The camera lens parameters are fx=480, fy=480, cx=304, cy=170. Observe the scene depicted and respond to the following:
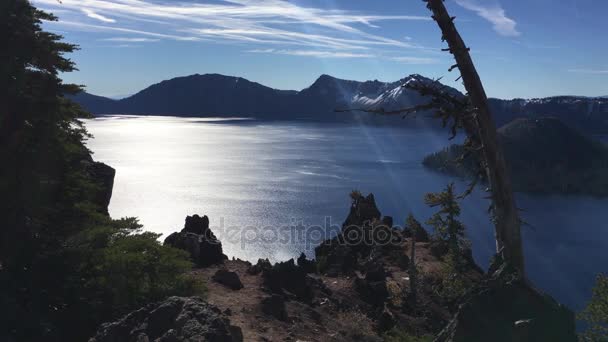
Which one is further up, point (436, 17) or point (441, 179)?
point (436, 17)

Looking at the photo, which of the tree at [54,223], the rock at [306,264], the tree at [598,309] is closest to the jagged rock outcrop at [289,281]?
the tree at [54,223]

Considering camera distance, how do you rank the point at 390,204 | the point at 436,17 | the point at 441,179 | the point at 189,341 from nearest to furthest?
1. the point at 436,17
2. the point at 189,341
3. the point at 390,204
4. the point at 441,179

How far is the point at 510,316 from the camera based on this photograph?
6.66 metres

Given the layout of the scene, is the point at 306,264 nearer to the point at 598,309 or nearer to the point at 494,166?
the point at 598,309

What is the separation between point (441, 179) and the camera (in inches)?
6107

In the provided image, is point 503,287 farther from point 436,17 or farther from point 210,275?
point 210,275

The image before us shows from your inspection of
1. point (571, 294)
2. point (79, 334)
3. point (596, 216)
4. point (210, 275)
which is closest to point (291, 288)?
point (210, 275)

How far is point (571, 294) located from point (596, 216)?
64431 mm

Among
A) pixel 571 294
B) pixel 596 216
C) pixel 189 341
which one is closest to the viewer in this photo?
pixel 189 341

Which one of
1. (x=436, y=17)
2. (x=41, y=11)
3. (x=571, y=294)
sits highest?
(x=41, y=11)

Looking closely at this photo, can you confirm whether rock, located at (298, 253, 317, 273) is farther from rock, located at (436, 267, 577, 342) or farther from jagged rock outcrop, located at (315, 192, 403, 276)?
rock, located at (436, 267, 577, 342)

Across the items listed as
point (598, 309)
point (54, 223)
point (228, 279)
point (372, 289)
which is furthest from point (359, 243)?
point (598, 309)

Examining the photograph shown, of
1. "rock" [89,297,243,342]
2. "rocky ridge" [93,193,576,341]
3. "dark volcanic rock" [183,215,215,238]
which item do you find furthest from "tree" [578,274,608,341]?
"dark volcanic rock" [183,215,215,238]

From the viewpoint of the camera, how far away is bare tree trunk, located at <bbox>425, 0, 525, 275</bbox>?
607 cm
